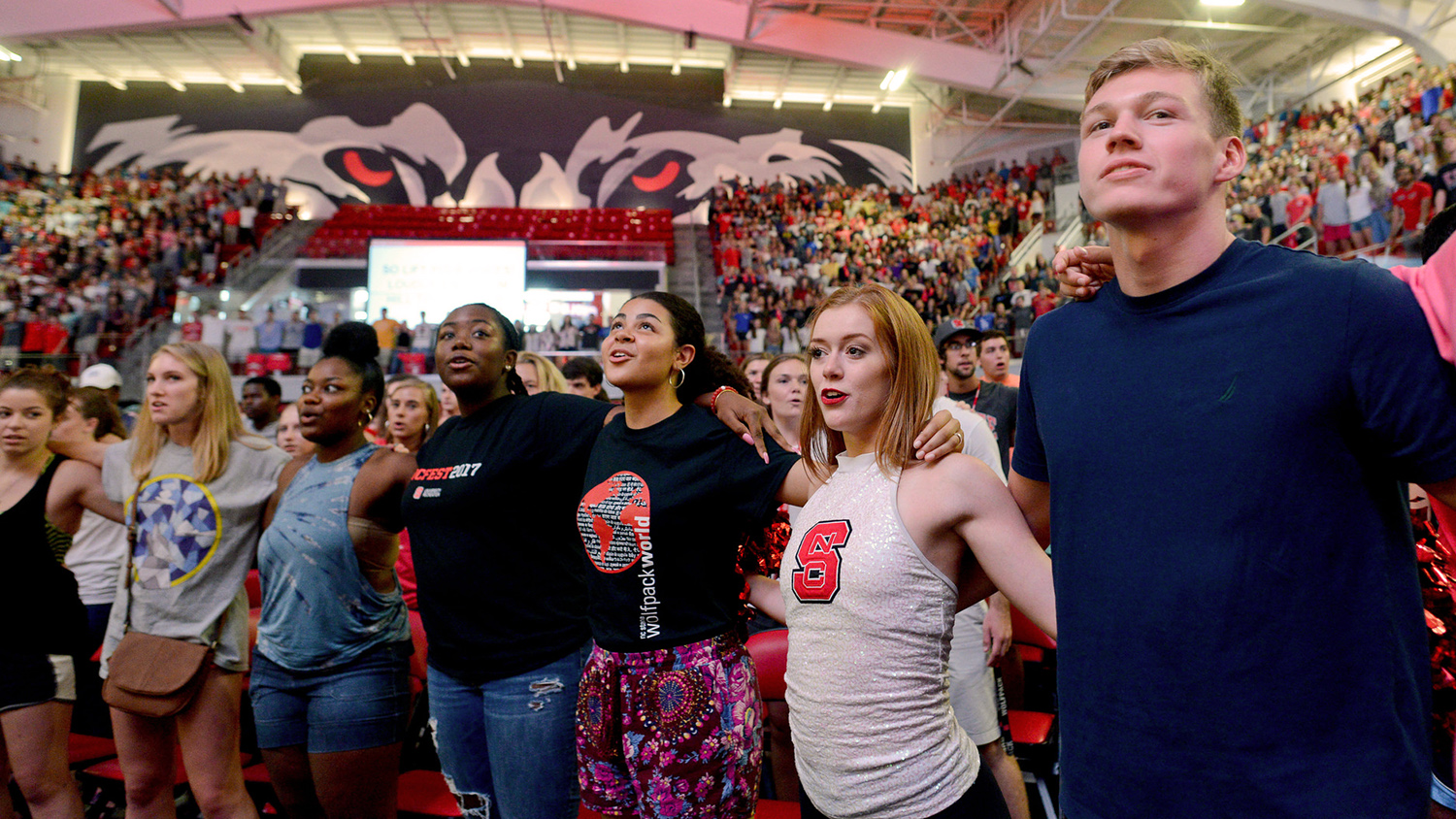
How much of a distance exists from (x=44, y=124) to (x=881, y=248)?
19447mm

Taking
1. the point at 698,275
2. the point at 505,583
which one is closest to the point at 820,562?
the point at 505,583

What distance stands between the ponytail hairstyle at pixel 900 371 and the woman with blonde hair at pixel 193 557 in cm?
203

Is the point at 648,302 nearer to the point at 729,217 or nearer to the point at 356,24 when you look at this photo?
the point at 729,217

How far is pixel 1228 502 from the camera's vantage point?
0.94 metres

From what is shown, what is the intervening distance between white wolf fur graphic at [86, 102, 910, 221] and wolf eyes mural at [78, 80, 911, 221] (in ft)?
0.08

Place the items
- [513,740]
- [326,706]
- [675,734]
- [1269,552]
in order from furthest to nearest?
[326,706] → [513,740] → [675,734] → [1269,552]

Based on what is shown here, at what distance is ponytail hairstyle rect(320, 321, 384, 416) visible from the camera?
8.16ft

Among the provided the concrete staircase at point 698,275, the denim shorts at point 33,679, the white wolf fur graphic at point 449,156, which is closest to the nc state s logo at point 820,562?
the denim shorts at point 33,679

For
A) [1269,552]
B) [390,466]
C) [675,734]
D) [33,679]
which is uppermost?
[390,466]

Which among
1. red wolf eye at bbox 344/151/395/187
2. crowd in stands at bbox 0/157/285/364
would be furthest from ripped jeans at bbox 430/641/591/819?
red wolf eye at bbox 344/151/395/187

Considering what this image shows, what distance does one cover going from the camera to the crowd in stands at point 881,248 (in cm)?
1252

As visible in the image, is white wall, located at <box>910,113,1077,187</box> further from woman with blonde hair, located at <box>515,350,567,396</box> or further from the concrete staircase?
woman with blonde hair, located at <box>515,350,567,396</box>

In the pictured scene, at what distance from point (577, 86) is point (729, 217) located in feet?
19.0

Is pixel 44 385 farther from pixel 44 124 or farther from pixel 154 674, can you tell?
pixel 44 124
